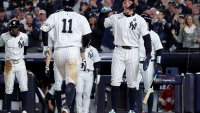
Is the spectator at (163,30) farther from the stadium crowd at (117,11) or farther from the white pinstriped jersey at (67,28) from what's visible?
the white pinstriped jersey at (67,28)

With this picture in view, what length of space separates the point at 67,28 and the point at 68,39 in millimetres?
208

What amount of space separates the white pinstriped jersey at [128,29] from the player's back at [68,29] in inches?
42.3

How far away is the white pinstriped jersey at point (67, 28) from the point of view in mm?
14156

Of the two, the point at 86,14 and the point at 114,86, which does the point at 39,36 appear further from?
the point at 114,86

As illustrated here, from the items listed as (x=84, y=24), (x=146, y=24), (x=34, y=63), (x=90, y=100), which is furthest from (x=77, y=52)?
(x=34, y=63)

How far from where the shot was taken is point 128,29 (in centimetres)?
1514

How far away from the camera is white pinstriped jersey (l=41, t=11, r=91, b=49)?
14156 millimetres

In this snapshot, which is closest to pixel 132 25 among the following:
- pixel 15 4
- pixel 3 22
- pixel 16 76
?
pixel 16 76

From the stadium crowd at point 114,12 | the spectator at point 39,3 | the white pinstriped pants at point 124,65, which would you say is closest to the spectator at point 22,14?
the stadium crowd at point 114,12

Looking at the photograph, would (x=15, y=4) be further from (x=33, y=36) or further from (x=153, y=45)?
(x=153, y=45)

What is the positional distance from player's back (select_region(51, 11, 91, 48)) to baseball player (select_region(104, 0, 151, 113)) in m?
1.10

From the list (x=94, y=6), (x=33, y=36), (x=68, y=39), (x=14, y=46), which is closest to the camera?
(x=68, y=39)

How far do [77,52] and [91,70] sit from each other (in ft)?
10.8

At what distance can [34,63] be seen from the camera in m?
19.3
